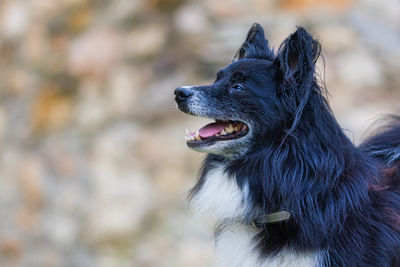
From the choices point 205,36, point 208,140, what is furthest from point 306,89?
point 205,36

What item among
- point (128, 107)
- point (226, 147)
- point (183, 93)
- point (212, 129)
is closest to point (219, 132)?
point (212, 129)

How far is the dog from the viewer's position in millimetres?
2928

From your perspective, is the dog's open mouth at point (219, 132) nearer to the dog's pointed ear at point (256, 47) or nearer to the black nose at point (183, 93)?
the black nose at point (183, 93)

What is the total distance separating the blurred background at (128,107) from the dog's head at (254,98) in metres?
2.94

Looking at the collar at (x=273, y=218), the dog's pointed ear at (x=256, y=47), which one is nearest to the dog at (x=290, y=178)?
the collar at (x=273, y=218)

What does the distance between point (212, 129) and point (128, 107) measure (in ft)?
13.1

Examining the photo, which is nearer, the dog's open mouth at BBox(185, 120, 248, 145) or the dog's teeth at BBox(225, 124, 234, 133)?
the dog's open mouth at BBox(185, 120, 248, 145)

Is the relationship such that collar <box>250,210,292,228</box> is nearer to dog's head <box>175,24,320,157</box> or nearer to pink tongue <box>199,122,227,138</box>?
dog's head <box>175,24,320,157</box>

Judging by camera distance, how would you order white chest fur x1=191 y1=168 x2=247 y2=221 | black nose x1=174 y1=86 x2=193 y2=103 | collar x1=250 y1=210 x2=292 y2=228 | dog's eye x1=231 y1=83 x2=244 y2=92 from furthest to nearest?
black nose x1=174 y1=86 x2=193 y2=103, dog's eye x1=231 y1=83 x2=244 y2=92, white chest fur x1=191 y1=168 x2=247 y2=221, collar x1=250 y1=210 x2=292 y2=228

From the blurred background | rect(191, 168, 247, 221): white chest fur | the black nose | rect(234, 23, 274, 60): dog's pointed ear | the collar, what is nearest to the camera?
the collar

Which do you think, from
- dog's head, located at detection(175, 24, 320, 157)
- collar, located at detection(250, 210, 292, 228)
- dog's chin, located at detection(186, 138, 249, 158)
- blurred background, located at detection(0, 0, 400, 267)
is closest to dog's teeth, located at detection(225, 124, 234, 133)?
dog's head, located at detection(175, 24, 320, 157)

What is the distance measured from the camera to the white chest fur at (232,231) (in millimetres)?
2949

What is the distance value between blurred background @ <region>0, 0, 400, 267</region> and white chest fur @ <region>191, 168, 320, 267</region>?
9.74 ft

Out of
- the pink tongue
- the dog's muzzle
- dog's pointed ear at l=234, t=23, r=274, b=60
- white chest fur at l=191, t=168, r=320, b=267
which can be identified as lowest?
white chest fur at l=191, t=168, r=320, b=267
